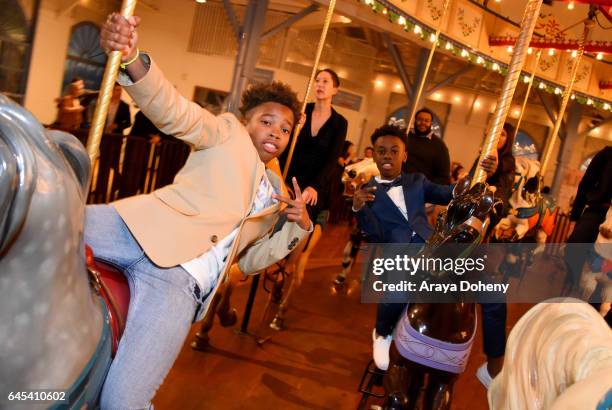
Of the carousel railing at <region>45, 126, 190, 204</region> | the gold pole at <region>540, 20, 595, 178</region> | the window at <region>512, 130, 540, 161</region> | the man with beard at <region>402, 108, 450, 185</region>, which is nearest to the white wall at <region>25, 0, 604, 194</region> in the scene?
the window at <region>512, 130, 540, 161</region>

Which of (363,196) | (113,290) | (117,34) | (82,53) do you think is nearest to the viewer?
(117,34)

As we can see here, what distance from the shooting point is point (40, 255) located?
94 cm

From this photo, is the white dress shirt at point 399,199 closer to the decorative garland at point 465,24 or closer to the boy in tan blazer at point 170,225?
the boy in tan blazer at point 170,225

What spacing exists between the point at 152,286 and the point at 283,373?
182cm

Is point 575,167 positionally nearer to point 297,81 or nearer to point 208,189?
point 297,81

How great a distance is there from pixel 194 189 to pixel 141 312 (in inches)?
14.4

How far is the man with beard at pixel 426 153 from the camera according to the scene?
4020 millimetres

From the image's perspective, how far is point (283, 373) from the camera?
3.09 metres

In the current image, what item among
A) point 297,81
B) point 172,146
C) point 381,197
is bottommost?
point 172,146

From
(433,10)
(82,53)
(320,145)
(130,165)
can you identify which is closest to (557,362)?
(320,145)

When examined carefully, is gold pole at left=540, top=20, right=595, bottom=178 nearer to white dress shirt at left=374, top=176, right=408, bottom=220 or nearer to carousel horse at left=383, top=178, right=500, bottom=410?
white dress shirt at left=374, top=176, right=408, bottom=220

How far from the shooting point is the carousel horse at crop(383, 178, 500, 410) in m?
1.98

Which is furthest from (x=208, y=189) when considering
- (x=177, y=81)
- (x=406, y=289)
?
(x=177, y=81)

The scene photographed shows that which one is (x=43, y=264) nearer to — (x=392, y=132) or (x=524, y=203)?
(x=392, y=132)
